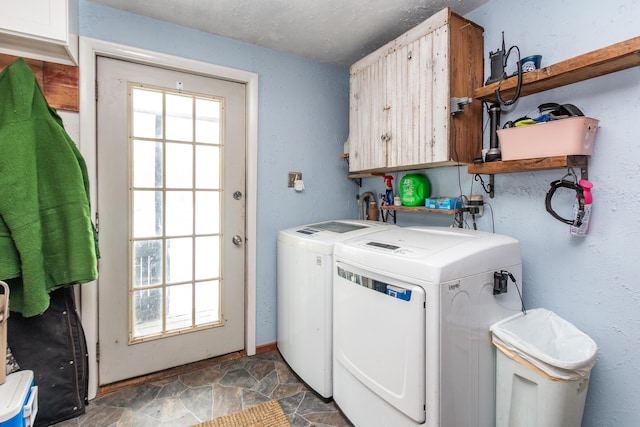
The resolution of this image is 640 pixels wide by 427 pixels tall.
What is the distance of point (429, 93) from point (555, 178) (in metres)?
0.77

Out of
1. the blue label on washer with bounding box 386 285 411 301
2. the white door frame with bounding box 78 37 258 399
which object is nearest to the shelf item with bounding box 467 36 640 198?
the blue label on washer with bounding box 386 285 411 301

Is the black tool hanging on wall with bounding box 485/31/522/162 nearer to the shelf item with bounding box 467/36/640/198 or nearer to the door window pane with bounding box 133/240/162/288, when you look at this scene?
the shelf item with bounding box 467/36/640/198

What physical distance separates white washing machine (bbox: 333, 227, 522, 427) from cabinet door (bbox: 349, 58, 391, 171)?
76 cm

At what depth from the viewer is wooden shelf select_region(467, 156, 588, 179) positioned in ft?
4.14

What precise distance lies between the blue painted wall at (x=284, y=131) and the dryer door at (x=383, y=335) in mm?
899

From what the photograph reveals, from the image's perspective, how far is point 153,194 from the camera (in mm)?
2008

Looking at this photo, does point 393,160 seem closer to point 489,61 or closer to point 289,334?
point 489,61

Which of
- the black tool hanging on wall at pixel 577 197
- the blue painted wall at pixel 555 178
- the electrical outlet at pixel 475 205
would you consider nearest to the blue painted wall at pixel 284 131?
the blue painted wall at pixel 555 178

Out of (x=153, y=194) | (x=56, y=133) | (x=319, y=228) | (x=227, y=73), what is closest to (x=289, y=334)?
(x=319, y=228)

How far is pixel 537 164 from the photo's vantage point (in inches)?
52.5

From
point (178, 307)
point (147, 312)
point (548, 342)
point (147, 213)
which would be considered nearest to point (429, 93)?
point (548, 342)

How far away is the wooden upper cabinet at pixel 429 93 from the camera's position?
161cm

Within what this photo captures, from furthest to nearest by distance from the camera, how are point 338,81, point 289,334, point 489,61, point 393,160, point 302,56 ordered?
point 338,81
point 302,56
point 289,334
point 393,160
point 489,61

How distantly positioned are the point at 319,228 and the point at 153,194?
115cm
